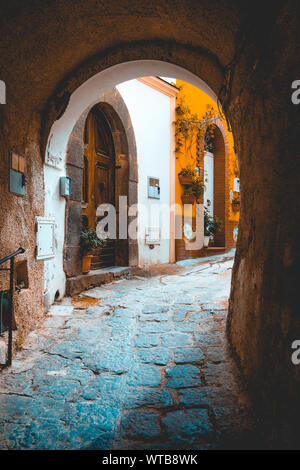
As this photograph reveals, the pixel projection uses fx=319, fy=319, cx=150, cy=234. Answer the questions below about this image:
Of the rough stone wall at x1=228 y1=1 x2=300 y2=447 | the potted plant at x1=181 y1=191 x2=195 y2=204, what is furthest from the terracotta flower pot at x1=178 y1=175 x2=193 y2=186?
the rough stone wall at x1=228 y1=1 x2=300 y2=447

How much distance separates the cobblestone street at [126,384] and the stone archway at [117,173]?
1.04 meters

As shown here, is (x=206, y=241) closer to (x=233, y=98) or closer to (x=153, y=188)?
(x=153, y=188)

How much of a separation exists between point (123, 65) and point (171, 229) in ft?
15.8

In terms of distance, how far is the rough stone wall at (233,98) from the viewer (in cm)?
162

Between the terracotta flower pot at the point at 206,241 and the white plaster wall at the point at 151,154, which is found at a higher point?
the white plaster wall at the point at 151,154

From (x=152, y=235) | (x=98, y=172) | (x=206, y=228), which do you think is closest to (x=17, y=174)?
(x=98, y=172)

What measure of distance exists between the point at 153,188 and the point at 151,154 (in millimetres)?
787

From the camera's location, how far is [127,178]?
21.2 feet

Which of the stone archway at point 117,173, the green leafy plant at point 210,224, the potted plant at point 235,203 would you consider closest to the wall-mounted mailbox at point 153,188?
the stone archway at point 117,173

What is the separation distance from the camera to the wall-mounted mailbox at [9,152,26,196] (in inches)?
110

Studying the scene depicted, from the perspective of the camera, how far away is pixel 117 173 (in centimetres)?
649

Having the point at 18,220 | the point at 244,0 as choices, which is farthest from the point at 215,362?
the point at 244,0

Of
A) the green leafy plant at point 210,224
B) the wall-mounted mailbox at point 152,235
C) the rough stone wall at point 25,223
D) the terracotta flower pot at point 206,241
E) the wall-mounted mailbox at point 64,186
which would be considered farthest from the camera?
the green leafy plant at point 210,224

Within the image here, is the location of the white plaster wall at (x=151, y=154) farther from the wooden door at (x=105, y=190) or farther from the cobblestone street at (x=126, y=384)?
the cobblestone street at (x=126, y=384)
